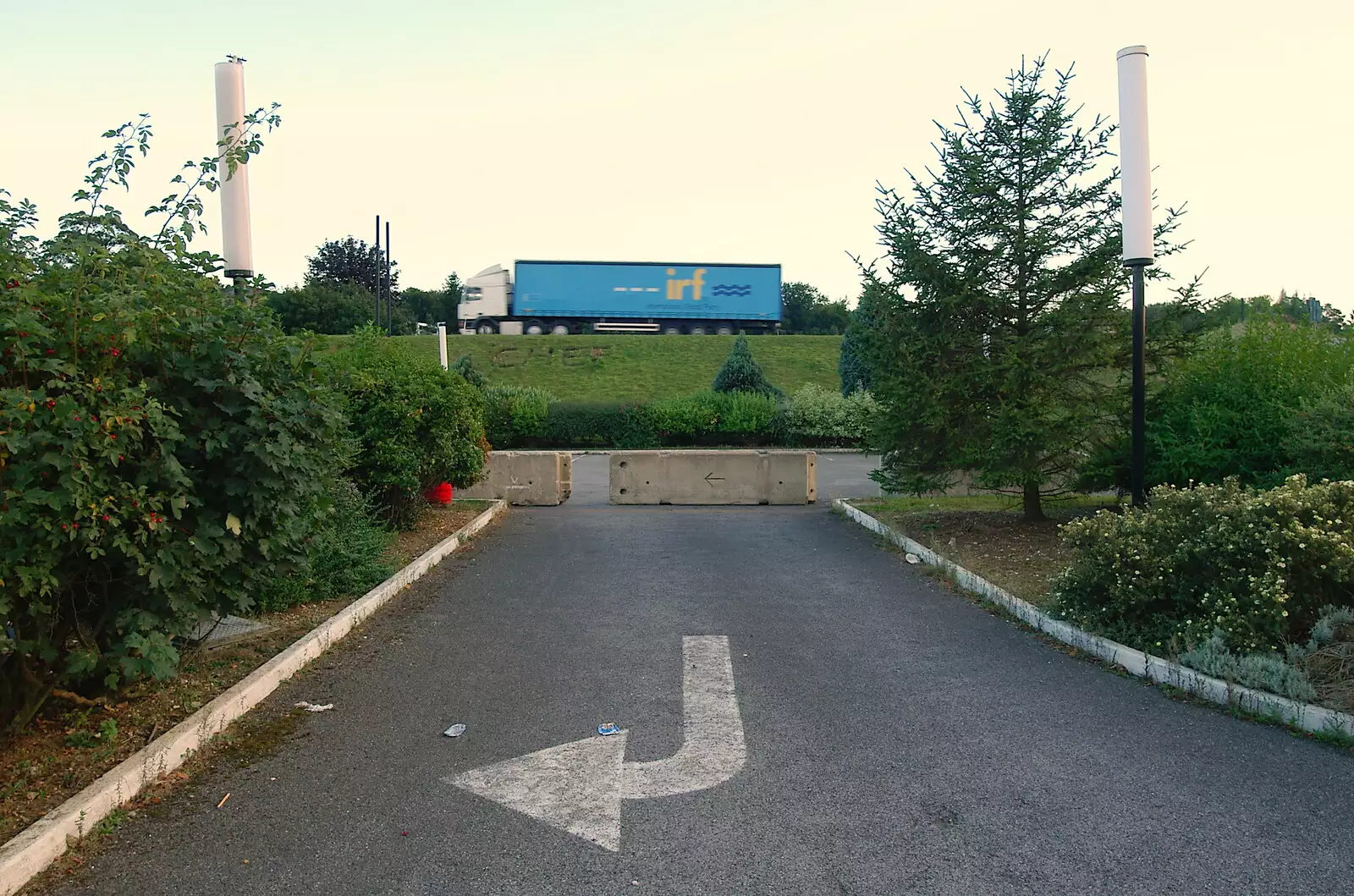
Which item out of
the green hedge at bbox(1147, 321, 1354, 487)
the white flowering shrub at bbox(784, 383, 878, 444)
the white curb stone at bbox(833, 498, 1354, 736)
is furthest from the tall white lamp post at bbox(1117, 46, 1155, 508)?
the white flowering shrub at bbox(784, 383, 878, 444)

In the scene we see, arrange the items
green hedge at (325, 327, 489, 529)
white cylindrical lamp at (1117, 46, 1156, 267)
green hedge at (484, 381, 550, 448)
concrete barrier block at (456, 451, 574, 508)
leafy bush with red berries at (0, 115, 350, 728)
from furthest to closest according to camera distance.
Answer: green hedge at (484, 381, 550, 448) → concrete barrier block at (456, 451, 574, 508) → green hedge at (325, 327, 489, 529) → white cylindrical lamp at (1117, 46, 1156, 267) → leafy bush with red berries at (0, 115, 350, 728)

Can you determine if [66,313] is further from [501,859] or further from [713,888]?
[713,888]

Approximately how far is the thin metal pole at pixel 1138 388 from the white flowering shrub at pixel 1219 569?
2.41m

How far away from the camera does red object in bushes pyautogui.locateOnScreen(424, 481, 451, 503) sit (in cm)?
1471

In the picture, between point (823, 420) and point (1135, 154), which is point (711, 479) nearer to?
point (1135, 154)

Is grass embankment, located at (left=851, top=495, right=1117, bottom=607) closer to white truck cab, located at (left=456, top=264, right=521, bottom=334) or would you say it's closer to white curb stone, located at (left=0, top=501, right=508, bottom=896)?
white curb stone, located at (left=0, top=501, right=508, bottom=896)

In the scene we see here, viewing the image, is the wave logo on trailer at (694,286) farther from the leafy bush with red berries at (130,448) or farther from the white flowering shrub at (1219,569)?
the leafy bush with red berries at (130,448)

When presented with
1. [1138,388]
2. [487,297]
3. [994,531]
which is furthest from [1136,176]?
[487,297]

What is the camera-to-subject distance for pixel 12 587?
13.3ft

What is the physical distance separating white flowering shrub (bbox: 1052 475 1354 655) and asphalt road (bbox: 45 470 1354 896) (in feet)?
1.77

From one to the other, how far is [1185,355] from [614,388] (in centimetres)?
3628

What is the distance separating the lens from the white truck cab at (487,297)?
2165 inches

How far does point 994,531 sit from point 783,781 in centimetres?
850

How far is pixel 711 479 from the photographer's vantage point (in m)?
18.1
